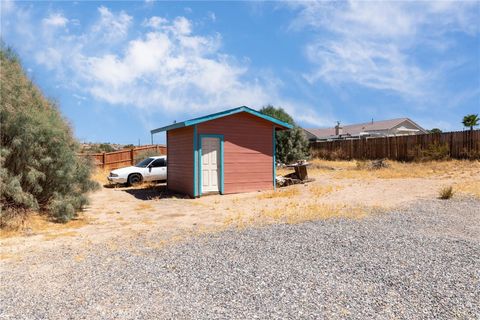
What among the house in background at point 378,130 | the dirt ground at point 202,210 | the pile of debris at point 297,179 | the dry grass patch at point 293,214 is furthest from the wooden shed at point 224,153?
the house in background at point 378,130

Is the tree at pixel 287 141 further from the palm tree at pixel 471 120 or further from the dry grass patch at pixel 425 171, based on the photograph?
the palm tree at pixel 471 120

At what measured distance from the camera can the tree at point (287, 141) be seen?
24.8 m

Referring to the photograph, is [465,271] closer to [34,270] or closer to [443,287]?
[443,287]

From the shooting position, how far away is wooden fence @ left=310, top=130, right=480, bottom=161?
1892 centimetres

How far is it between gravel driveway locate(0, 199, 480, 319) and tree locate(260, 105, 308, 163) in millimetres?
18903

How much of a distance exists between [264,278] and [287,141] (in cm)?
2123

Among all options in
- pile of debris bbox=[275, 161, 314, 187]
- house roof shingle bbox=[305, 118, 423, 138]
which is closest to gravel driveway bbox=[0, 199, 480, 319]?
pile of debris bbox=[275, 161, 314, 187]

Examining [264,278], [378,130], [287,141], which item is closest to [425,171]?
[287,141]

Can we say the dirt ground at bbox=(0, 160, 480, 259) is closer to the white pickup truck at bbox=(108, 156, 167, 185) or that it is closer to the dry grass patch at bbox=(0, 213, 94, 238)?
the dry grass patch at bbox=(0, 213, 94, 238)

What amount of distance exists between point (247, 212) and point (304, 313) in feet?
17.5

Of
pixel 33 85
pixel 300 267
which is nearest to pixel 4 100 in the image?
pixel 33 85

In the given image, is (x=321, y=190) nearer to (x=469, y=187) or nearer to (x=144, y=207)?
(x=469, y=187)

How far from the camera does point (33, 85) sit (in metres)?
7.89

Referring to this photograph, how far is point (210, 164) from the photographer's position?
1194cm
